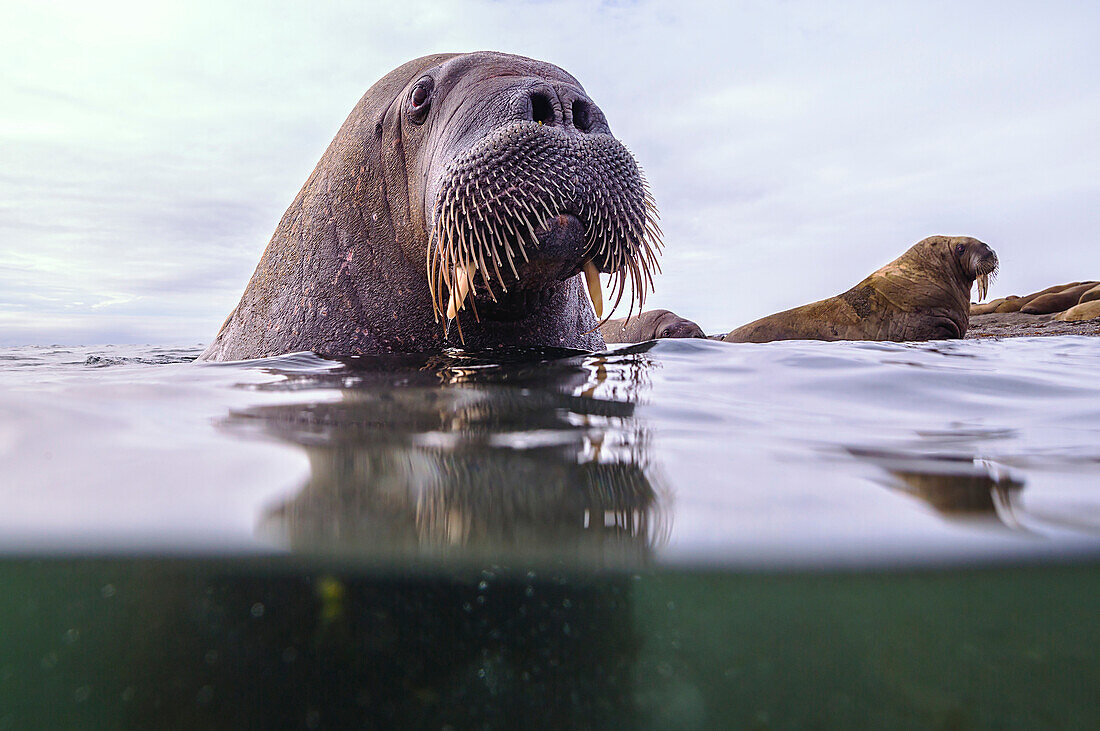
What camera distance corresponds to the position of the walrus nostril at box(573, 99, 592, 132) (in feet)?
11.8

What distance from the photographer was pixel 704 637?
1618mm

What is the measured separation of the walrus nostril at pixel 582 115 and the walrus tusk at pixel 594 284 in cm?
65

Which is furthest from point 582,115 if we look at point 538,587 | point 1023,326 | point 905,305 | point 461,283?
point 1023,326

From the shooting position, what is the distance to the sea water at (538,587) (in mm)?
1422

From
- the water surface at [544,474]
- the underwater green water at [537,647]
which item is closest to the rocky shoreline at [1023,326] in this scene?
the water surface at [544,474]

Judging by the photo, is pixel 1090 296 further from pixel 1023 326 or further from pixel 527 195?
pixel 527 195

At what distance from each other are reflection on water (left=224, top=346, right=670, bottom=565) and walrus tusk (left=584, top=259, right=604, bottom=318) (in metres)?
1.05

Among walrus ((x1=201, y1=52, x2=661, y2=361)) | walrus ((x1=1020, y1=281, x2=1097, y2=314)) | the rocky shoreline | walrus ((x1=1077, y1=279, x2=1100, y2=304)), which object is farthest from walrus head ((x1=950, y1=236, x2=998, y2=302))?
walrus ((x1=201, y1=52, x2=661, y2=361))

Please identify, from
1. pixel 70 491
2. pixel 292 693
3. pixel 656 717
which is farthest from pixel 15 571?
pixel 656 717

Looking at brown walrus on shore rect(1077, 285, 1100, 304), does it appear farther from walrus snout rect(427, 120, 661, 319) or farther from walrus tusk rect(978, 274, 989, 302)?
walrus snout rect(427, 120, 661, 319)

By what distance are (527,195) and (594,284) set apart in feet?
2.17

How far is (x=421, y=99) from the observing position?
418cm

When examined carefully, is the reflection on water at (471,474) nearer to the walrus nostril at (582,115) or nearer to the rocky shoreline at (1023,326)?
the walrus nostril at (582,115)

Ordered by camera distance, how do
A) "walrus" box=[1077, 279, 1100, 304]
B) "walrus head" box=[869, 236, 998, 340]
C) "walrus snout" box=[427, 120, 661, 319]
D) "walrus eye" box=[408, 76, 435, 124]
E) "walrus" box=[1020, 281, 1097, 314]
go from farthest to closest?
"walrus" box=[1020, 281, 1097, 314] → "walrus" box=[1077, 279, 1100, 304] → "walrus head" box=[869, 236, 998, 340] → "walrus eye" box=[408, 76, 435, 124] → "walrus snout" box=[427, 120, 661, 319]
